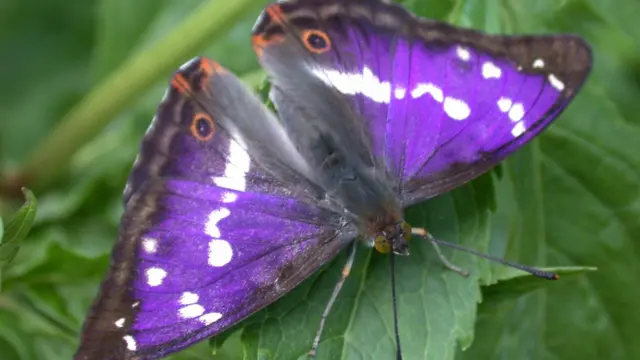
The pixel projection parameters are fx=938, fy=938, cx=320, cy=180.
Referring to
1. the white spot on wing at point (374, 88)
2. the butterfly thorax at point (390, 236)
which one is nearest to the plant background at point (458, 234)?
the butterfly thorax at point (390, 236)

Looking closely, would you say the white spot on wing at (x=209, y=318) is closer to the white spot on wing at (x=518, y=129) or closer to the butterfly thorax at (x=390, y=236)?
the butterfly thorax at (x=390, y=236)

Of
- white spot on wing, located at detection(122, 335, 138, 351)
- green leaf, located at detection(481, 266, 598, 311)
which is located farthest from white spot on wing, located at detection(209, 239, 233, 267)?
green leaf, located at detection(481, 266, 598, 311)

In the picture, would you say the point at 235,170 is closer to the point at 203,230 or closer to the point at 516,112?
the point at 203,230

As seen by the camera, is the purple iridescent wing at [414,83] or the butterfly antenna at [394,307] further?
the purple iridescent wing at [414,83]

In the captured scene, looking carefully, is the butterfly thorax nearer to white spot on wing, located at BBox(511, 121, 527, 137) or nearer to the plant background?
the plant background

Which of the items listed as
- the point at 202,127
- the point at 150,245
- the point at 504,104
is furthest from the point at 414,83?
the point at 150,245

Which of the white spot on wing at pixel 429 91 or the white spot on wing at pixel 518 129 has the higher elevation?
the white spot on wing at pixel 429 91

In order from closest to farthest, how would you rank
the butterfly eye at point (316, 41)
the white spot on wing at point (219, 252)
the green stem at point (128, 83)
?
the white spot on wing at point (219, 252)
the butterfly eye at point (316, 41)
the green stem at point (128, 83)
